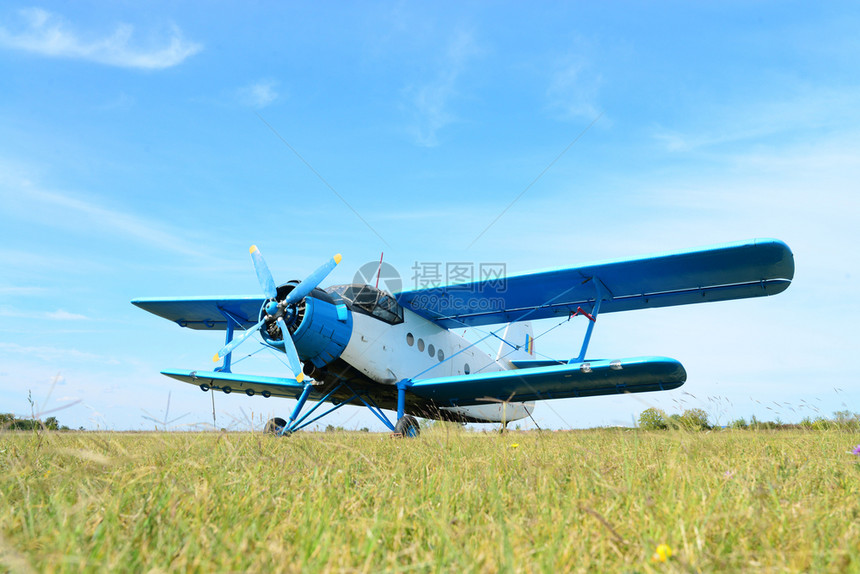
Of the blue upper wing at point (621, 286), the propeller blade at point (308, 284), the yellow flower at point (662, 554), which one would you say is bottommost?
the yellow flower at point (662, 554)

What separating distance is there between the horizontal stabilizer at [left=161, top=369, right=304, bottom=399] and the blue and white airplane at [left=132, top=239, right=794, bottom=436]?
0.12ft

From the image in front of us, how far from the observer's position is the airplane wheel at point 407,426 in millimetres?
11176

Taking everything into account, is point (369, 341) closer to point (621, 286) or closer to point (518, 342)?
point (621, 286)

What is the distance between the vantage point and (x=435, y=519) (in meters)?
1.91

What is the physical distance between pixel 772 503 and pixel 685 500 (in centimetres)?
42

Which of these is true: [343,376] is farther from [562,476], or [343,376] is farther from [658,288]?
[562,476]

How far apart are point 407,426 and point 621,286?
5785mm

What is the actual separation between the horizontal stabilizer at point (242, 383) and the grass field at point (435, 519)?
32.7 feet

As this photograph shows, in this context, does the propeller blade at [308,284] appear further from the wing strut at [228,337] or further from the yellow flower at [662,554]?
the yellow flower at [662,554]

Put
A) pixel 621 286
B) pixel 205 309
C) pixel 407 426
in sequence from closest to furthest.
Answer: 1. pixel 407 426
2. pixel 621 286
3. pixel 205 309

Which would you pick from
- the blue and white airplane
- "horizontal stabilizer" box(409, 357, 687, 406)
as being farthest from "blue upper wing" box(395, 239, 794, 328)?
"horizontal stabilizer" box(409, 357, 687, 406)

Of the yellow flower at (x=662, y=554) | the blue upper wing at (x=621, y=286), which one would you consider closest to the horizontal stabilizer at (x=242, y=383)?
the blue upper wing at (x=621, y=286)

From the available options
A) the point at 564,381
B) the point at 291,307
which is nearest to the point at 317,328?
the point at 291,307

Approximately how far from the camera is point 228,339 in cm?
1412
